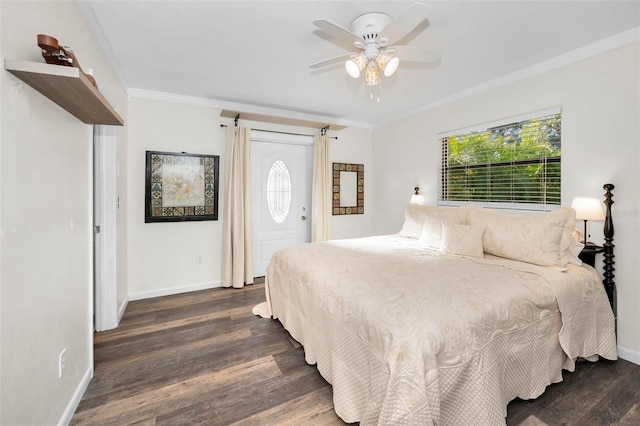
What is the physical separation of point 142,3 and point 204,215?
94.5 inches

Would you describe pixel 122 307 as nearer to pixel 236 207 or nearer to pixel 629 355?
pixel 236 207

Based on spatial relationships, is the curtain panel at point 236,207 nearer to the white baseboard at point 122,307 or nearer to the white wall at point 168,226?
the white wall at point 168,226

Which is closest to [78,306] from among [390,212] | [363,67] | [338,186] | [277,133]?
[363,67]

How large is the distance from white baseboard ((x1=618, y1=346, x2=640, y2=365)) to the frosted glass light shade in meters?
1.07

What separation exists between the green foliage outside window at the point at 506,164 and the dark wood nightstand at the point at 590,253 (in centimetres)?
56

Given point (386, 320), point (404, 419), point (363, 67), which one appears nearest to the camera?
point (404, 419)

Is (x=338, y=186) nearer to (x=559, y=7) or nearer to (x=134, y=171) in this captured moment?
(x=134, y=171)

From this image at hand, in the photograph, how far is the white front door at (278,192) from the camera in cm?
432

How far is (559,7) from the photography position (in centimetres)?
195

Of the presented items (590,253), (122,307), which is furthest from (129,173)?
(590,253)

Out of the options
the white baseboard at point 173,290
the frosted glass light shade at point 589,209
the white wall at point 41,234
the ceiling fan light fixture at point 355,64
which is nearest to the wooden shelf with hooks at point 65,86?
the white wall at point 41,234

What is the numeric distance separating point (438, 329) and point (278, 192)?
352 centimetres

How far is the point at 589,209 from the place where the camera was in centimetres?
222

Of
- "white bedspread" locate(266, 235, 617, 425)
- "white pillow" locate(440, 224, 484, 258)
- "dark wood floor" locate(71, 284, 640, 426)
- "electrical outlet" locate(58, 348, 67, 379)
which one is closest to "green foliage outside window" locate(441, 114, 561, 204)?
"white pillow" locate(440, 224, 484, 258)
